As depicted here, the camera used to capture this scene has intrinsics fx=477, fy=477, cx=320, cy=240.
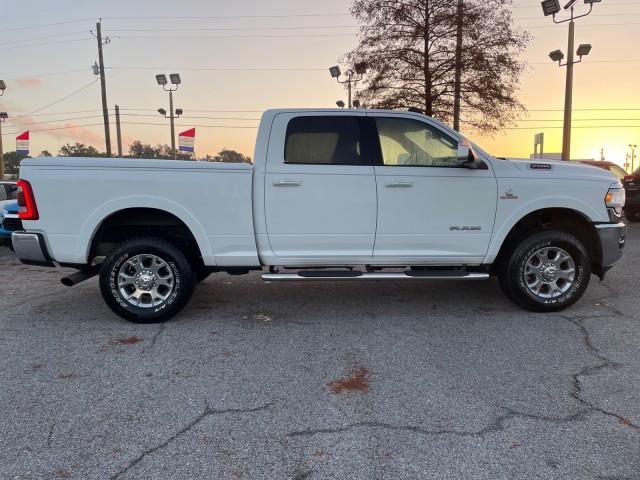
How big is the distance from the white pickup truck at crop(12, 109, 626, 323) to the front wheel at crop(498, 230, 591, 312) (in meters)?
0.01

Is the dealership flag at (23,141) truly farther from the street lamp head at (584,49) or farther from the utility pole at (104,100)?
the street lamp head at (584,49)

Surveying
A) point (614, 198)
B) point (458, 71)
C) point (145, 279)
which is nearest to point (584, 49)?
point (458, 71)

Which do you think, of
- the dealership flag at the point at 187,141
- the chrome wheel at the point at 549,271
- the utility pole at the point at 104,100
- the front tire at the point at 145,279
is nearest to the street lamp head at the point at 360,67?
the chrome wheel at the point at 549,271

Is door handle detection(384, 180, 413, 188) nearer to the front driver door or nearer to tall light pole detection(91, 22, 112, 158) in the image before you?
the front driver door

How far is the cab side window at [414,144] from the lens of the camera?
16.0 feet

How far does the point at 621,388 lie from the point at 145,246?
13.7ft

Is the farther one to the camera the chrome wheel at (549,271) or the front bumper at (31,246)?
the chrome wheel at (549,271)

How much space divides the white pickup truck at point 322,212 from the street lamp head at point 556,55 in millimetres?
14627

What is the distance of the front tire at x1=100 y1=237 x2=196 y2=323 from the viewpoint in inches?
185

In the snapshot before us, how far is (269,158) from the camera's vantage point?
4.77 meters

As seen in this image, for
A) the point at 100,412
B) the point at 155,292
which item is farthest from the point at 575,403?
the point at 155,292

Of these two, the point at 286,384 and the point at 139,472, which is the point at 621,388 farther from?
the point at 139,472

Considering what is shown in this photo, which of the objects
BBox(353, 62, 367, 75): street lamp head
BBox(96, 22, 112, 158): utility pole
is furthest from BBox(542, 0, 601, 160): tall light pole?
BBox(96, 22, 112, 158): utility pole

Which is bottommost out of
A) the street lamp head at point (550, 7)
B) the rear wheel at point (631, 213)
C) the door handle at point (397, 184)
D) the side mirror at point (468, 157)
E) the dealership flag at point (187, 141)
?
the rear wheel at point (631, 213)
